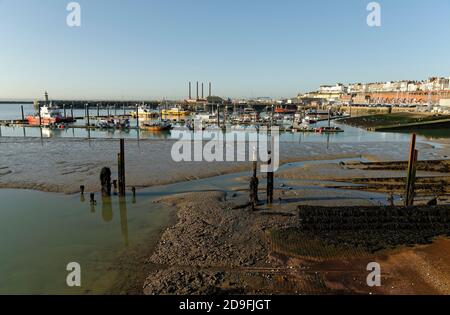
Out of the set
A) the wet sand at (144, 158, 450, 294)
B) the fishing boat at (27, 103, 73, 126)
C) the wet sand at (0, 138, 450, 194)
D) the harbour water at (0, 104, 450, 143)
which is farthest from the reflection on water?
the fishing boat at (27, 103, 73, 126)

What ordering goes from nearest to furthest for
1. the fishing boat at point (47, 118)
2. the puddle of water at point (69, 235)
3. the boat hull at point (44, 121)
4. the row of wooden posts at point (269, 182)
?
1. the puddle of water at point (69, 235)
2. the row of wooden posts at point (269, 182)
3. the boat hull at point (44, 121)
4. the fishing boat at point (47, 118)

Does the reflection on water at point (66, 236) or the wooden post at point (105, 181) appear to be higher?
the wooden post at point (105, 181)

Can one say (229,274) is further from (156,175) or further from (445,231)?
(156,175)

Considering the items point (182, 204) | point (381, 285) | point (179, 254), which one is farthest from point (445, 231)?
point (182, 204)

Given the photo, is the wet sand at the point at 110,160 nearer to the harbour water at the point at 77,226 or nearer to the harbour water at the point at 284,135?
the harbour water at the point at 77,226

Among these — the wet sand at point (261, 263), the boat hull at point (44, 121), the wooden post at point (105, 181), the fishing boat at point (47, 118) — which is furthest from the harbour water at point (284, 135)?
the wet sand at point (261, 263)

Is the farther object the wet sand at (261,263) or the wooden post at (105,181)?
the wooden post at (105,181)

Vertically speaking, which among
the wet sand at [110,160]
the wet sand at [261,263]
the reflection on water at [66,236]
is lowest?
the reflection on water at [66,236]

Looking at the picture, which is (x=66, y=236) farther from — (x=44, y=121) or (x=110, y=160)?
(x=44, y=121)

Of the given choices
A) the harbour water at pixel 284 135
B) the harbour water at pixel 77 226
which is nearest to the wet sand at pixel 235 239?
the harbour water at pixel 77 226

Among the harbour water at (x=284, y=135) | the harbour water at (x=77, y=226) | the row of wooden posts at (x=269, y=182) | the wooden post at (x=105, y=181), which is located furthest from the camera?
the harbour water at (x=284, y=135)

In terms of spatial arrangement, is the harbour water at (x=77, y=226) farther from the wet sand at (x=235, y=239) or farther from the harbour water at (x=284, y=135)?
the harbour water at (x=284, y=135)
